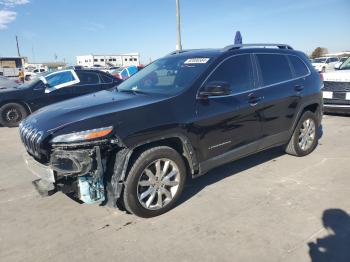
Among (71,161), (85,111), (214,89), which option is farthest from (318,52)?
(71,161)

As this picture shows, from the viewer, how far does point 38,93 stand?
958cm

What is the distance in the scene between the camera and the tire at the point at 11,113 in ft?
31.1

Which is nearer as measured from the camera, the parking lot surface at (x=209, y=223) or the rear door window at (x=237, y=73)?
the parking lot surface at (x=209, y=223)

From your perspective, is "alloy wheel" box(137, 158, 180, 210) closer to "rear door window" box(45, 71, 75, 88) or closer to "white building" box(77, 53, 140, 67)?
"rear door window" box(45, 71, 75, 88)

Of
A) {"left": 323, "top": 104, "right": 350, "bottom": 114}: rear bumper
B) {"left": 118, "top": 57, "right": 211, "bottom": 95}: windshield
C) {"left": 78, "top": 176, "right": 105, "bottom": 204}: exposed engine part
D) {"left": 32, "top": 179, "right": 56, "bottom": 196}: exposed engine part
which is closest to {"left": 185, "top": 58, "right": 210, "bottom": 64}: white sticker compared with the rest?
{"left": 118, "top": 57, "right": 211, "bottom": 95}: windshield

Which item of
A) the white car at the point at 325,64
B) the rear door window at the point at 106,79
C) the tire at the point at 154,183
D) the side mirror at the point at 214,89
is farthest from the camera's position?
the white car at the point at 325,64

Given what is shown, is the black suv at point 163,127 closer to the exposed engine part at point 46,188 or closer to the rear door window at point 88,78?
the exposed engine part at point 46,188


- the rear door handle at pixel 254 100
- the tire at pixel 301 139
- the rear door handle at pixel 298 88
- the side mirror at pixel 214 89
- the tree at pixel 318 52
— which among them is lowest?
the tire at pixel 301 139

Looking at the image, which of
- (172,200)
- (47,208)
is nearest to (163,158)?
(172,200)

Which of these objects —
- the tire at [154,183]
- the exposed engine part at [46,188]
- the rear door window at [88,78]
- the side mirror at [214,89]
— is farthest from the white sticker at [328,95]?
the exposed engine part at [46,188]

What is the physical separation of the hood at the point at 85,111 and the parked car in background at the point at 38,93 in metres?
6.07

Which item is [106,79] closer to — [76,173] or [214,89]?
[214,89]

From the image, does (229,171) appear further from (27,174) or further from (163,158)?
(27,174)

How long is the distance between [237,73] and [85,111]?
79.7 inches
